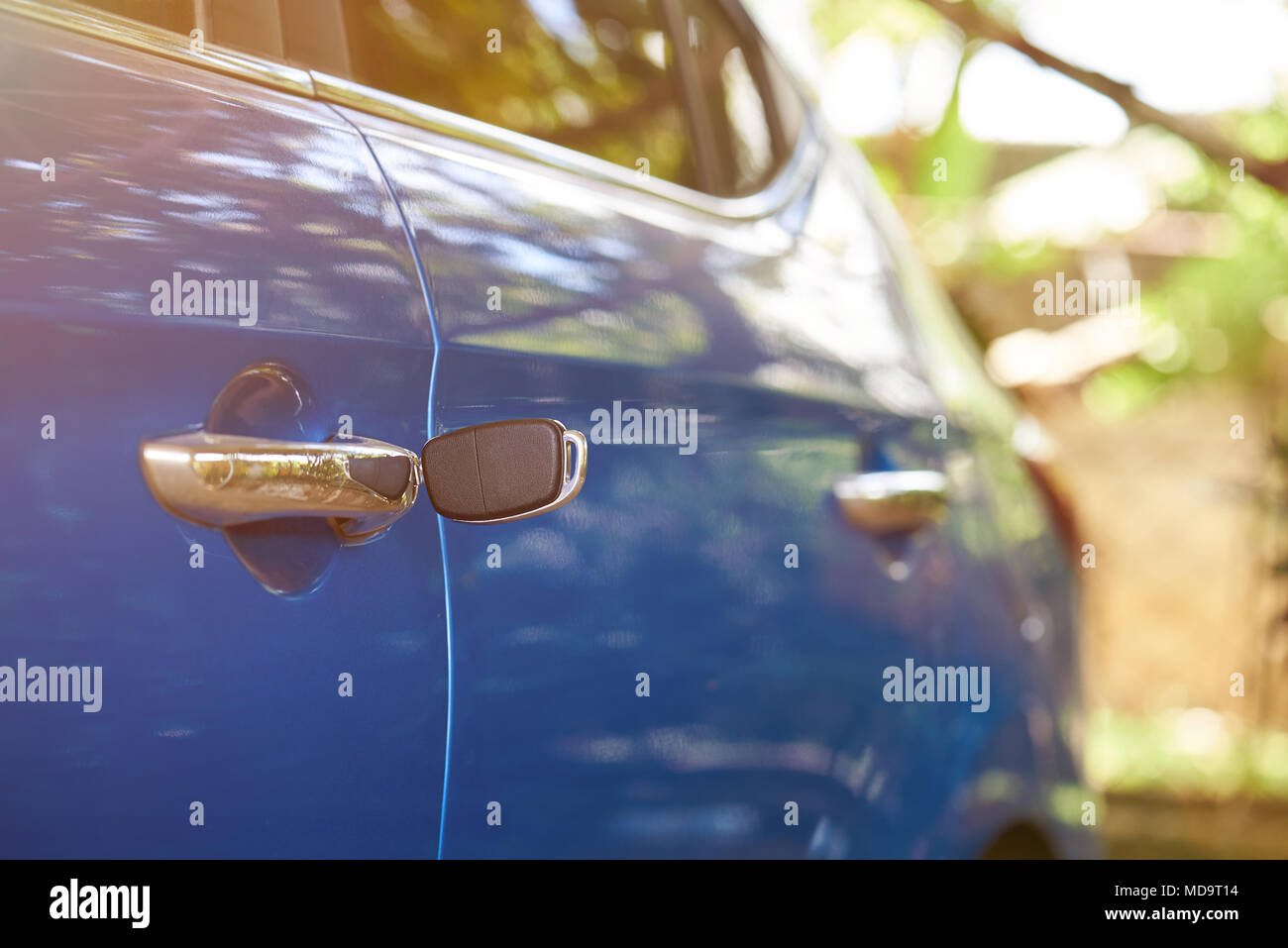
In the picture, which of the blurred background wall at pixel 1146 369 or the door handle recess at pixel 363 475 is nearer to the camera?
the door handle recess at pixel 363 475

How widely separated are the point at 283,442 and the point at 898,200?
21.6ft

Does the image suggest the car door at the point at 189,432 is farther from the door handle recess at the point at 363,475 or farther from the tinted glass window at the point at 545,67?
the tinted glass window at the point at 545,67

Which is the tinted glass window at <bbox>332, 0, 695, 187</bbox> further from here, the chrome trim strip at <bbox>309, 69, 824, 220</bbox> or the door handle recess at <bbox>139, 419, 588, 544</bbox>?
the door handle recess at <bbox>139, 419, 588, 544</bbox>

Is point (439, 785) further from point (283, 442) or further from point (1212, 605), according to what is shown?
point (1212, 605)

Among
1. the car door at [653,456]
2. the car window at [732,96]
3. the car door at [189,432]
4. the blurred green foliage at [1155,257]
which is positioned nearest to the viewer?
the car door at [189,432]

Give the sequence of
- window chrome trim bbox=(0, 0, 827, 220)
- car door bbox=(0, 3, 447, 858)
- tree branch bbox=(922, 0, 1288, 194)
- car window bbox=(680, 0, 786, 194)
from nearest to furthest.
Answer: car door bbox=(0, 3, 447, 858) → window chrome trim bbox=(0, 0, 827, 220) → car window bbox=(680, 0, 786, 194) → tree branch bbox=(922, 0, 1288, 194)

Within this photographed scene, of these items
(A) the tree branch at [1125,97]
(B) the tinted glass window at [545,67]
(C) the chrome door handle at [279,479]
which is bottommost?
(C) the chrome door handle at [279,479]

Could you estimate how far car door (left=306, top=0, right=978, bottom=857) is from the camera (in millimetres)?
1053

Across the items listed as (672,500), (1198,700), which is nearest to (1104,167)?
(1198,700)

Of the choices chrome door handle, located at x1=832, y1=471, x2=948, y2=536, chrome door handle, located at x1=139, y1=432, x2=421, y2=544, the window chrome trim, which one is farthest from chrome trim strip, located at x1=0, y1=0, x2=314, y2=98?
chrome door handle, located at x1=832, y1=471, x2=948, y2=536

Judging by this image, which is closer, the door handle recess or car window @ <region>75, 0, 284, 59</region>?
the door handle recess

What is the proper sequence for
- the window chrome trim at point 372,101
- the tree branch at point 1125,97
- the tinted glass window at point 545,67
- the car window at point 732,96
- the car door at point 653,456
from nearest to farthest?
the window chrome trim at point 372,101 < the car door at point 653,456 < the tinted glass window at point 545,67 < the car window at point 732,96 < the tree branch at point 1125,97

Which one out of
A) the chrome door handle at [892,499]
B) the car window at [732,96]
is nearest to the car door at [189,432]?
the chrome door handle at [892,499]

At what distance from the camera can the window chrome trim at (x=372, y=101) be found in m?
0.92
